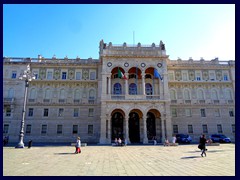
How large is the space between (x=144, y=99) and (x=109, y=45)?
12.5m

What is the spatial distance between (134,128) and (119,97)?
6.80m

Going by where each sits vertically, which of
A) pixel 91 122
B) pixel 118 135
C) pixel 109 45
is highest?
pixel 109 45

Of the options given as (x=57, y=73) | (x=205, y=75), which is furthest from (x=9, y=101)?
(x=205, y=75)

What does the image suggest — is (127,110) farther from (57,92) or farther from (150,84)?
(57,92)

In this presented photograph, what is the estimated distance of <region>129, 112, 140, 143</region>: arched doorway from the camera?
33219mm

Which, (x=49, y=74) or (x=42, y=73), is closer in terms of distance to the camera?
(x=42, y=73)

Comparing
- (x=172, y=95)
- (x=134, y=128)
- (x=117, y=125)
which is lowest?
(x=134, y=128)

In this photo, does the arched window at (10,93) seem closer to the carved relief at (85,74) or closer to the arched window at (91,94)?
the carved relief at (85,74)

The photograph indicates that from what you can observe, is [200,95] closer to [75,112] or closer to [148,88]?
[148,88]

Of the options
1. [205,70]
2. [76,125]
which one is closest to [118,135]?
[76,125]

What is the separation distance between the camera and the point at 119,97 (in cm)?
3256

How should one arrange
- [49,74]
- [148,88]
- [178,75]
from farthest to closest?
[178,75]
[49,74]
[148,88]

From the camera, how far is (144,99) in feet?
102
